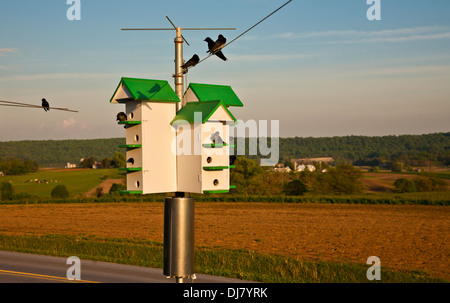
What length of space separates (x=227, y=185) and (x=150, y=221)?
2793 centimetres

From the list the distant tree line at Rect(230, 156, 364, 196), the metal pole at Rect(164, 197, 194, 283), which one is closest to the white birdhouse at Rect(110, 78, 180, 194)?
the metal pole at Rect(164, 197, 194, 283)

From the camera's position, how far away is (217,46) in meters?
7.63

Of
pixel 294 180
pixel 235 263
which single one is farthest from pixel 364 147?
pixel 235 263

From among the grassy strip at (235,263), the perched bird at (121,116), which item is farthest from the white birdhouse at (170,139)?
the grassy strip at (235,263)

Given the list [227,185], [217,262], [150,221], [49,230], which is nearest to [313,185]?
[150,221]

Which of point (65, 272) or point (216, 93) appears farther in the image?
point (65, 272)

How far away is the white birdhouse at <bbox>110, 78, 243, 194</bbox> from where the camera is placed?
7.49 m

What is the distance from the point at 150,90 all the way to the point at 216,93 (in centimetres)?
114

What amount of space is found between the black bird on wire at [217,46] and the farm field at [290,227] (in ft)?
41.0

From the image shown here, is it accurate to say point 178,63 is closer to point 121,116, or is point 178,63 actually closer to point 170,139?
point 170,139

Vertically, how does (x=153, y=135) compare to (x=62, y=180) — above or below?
above

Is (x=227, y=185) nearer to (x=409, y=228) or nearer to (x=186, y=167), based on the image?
(x=186, y=167)

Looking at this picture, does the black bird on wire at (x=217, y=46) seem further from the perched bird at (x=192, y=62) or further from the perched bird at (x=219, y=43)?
the perched bird at (x=192, y=62)

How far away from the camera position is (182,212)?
6.75 m
